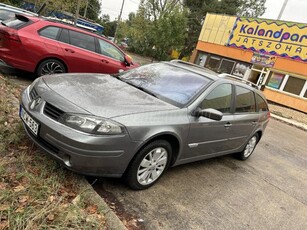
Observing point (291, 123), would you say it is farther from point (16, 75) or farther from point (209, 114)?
point (16, 75)

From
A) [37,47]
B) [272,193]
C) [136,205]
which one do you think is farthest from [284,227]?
[37,47]

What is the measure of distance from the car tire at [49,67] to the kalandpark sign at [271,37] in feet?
54.0

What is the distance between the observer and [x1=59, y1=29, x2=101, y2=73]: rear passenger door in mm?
6871

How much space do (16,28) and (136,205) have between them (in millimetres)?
4956

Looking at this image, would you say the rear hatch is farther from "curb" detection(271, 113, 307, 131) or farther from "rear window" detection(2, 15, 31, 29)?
"curb" detection(271, 113, 307, 131)

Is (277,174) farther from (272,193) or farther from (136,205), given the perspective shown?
(136,205)

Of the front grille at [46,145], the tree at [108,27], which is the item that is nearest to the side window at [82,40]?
the front grille at [46,145]

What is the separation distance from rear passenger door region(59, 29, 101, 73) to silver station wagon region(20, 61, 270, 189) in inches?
106

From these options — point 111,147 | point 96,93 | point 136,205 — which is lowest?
point 136,205

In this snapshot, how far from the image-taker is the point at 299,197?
4891 mm

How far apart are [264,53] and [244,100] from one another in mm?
17319

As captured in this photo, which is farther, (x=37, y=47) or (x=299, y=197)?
(x=37, y=47)

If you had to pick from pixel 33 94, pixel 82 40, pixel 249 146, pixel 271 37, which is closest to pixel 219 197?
pixel 249 146

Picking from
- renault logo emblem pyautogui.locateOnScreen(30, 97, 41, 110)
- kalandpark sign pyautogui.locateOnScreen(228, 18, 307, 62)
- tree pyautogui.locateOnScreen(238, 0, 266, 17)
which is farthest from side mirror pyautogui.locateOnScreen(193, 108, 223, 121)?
tree pyautogui.locateOnScreen(238, 0, 266, 17)
